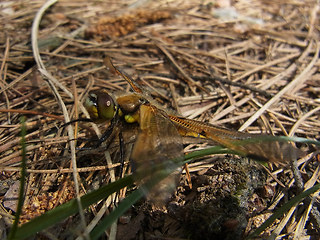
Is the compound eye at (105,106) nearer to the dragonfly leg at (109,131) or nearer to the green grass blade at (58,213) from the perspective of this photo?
the dragonfly leg at (109,131)

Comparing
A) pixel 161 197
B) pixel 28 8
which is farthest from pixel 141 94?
pixel 28 8

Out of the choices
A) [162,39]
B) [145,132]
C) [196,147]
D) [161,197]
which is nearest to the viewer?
[161,197]

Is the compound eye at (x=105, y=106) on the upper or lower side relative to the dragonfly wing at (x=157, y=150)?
upper

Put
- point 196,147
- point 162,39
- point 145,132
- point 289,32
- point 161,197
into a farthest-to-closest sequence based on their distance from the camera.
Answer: point 289,32 < point 162,39 < point 196,147 < point 145,132 < point 161,197

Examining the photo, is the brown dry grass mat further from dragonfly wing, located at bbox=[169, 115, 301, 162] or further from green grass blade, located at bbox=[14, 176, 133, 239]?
green grass blade, located at bbox=[14, 176, 133, 239]

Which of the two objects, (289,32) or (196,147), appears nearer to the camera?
(196,147)

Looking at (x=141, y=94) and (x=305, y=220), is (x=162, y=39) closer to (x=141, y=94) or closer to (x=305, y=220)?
(x=141, y=94)

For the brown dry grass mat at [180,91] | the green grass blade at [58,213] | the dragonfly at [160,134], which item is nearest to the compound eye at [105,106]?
the dragonfly at [160,134]
